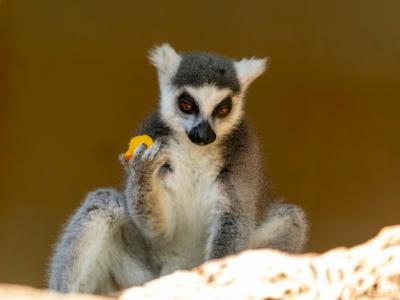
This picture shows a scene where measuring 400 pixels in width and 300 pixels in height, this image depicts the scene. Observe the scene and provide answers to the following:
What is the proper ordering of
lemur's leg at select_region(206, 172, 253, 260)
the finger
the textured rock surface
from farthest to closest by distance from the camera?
1. lemur's leg at select_region(206, 172, 253, 260)
2. the finger
3. the textured rock surface

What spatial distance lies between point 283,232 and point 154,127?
110cm

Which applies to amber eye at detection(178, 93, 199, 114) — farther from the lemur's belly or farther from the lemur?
the lemur's belly

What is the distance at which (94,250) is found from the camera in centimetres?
489

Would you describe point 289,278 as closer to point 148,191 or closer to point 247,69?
point 148,191

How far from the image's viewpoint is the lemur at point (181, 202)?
4.80 m

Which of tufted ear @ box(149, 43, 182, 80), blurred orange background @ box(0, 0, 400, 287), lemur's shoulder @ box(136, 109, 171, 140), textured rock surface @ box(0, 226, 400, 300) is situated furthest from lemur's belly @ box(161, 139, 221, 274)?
blurred orange background @ box(0, 0, 400, 287)

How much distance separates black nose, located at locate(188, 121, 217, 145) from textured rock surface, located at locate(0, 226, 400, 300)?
1.45m

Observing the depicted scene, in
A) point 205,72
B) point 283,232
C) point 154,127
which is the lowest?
point 283,232

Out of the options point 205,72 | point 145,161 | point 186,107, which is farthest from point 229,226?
point 205,72

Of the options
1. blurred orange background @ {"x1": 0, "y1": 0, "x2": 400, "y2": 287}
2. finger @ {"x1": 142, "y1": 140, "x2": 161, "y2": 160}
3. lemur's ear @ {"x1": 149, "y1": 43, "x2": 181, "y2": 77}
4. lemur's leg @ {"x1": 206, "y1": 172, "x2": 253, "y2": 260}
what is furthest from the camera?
blurred orange background @ {"x1": 0, "y1": 0, "x2": 400, "y2": 287}

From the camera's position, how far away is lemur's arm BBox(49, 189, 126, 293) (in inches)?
189

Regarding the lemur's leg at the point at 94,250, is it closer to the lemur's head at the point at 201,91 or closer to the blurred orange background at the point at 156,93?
the lemur's head at the point at 201,91

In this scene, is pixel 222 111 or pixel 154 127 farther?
pixel 154 127

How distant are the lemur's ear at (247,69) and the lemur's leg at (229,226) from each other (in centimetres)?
Answer: 73
